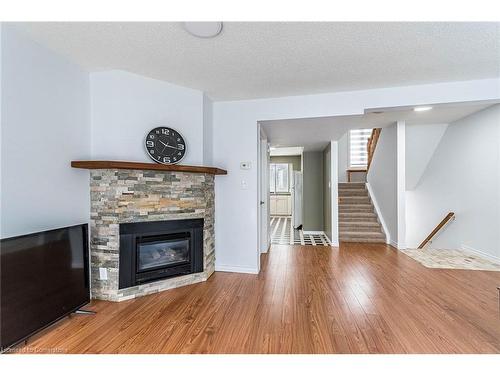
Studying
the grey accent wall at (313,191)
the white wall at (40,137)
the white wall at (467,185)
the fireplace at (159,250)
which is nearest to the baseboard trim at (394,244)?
the white wall at (467,185)

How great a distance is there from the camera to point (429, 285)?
2.49 metres

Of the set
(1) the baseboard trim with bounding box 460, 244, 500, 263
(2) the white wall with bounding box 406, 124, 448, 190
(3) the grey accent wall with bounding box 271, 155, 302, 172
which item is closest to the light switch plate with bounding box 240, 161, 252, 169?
(2) the white wall with bounding box 406, 124, 448, 190

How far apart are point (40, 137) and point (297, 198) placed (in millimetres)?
5095

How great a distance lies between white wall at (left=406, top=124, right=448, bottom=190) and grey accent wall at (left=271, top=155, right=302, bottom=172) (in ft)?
10.8

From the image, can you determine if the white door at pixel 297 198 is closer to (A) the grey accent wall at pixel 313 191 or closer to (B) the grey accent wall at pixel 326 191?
(A) the grey accent wall at pixel 313 191

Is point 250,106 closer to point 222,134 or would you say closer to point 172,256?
point 222,134

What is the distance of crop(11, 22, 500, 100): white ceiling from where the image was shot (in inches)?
65.2

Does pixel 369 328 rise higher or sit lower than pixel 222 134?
lower

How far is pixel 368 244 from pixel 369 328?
115 inches

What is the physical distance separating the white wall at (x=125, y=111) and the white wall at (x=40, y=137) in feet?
0.33

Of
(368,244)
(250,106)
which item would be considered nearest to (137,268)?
(250,106)

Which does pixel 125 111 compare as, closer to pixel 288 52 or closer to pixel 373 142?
pixel 288 52

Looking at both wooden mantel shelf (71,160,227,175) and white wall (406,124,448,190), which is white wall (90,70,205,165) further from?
white wall (406,124,448,190)

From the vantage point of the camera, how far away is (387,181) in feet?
14.8
